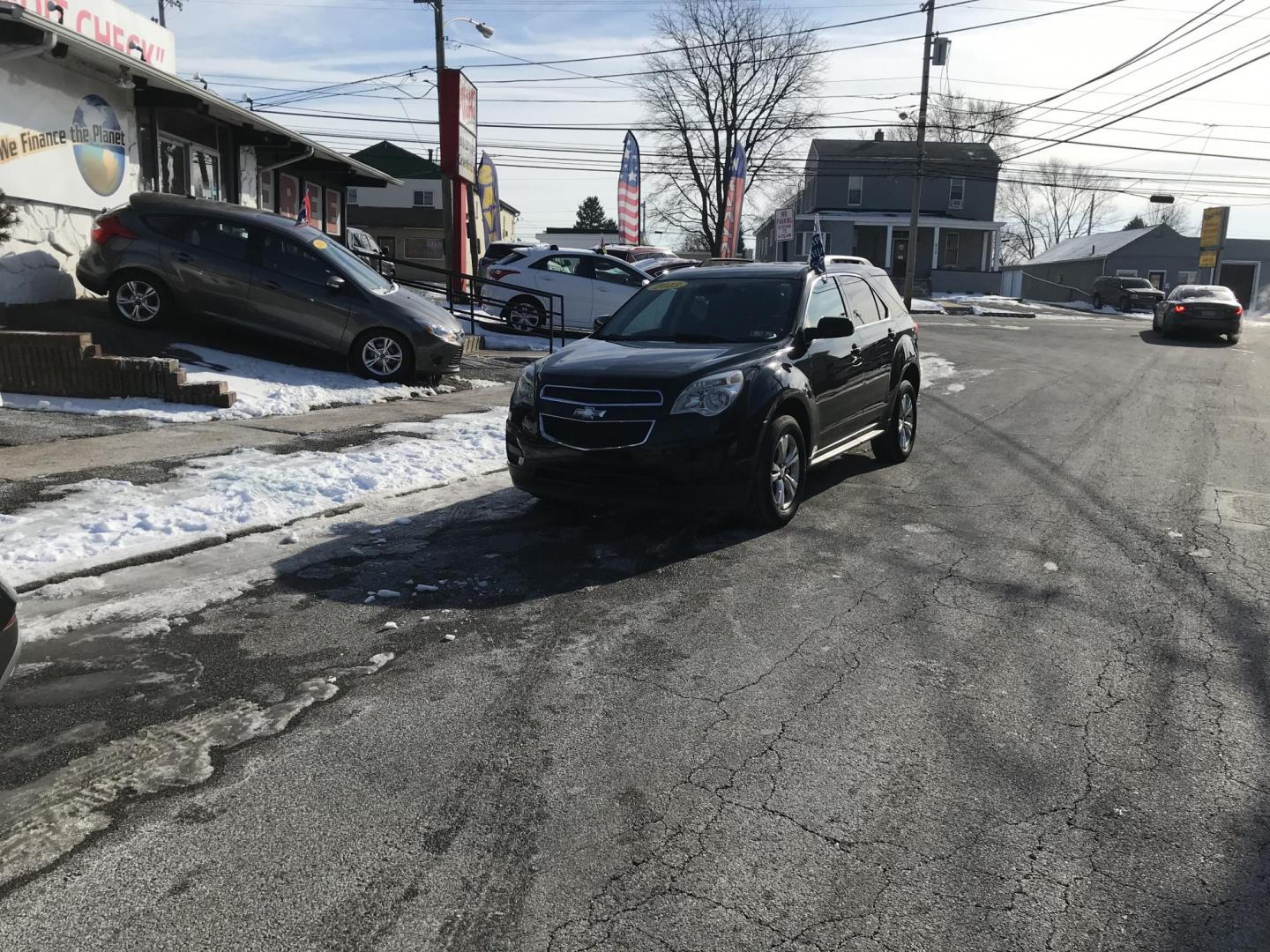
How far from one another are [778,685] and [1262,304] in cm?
6764

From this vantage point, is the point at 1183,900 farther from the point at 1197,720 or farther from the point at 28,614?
the point at 28,614

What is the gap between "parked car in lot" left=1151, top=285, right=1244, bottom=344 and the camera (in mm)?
25672

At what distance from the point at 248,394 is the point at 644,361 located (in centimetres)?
618

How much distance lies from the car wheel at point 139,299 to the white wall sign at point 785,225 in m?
15.1

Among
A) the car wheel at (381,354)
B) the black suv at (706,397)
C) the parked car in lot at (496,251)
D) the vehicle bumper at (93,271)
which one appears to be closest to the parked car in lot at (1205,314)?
the parked car in lot at (496,251)

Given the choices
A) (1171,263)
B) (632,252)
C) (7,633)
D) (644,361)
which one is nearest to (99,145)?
(644,361)

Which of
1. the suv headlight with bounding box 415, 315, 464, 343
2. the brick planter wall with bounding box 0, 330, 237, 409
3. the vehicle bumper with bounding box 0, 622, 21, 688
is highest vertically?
the suv headlight with bounding box 415, 315, 464, 343

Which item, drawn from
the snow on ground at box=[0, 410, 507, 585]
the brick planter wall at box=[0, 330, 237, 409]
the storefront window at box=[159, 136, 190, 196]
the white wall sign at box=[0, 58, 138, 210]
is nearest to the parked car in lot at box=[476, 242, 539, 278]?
the storefront window at box=[159, 136, 190, 196]

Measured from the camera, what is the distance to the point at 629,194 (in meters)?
34.8

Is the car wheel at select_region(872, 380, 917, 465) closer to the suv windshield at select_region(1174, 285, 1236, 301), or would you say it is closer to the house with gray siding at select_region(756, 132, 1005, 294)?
the suv windshield at select_region(1174, 285, 1236, 301)

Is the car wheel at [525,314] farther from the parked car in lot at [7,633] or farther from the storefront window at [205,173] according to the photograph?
the parked car in lot at [7,633]

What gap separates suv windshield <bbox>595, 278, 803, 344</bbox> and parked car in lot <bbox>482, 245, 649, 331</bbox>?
11644 millimetres

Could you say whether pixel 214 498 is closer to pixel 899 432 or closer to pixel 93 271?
pixel 899 432

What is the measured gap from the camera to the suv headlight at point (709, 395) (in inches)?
253
